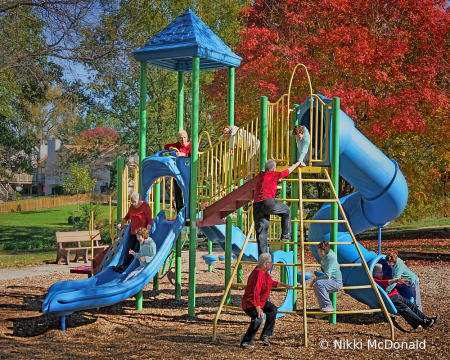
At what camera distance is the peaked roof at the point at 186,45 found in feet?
30.9

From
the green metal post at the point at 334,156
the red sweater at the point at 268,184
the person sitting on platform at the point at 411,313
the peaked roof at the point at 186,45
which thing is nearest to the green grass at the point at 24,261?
the peaked roof at the point at 186,45

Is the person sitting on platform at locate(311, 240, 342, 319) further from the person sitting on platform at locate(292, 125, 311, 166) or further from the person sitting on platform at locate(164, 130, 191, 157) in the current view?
the person sitting on platform at locate(164, 130, 191, 157)

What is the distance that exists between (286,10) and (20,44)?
873 cm

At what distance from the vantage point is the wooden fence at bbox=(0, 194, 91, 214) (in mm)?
45237

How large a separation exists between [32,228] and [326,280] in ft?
98.1

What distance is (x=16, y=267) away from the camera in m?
15.9

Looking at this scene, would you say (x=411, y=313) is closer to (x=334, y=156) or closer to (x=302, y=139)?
(x=334, y=156)

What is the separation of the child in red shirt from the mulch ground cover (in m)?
1.45

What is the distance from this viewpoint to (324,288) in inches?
305

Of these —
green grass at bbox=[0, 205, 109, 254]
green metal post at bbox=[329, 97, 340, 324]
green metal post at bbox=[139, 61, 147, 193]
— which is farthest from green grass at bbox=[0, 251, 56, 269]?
green metal post at bbox=[329, 97, 340, 324]

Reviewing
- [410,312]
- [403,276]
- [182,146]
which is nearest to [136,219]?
[182,146]

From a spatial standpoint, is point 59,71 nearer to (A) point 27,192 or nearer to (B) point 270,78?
(B) point 270,78

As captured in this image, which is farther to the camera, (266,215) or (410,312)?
(266,215)

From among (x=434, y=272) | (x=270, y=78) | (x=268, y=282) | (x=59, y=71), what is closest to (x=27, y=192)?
(x=59, y=71)
